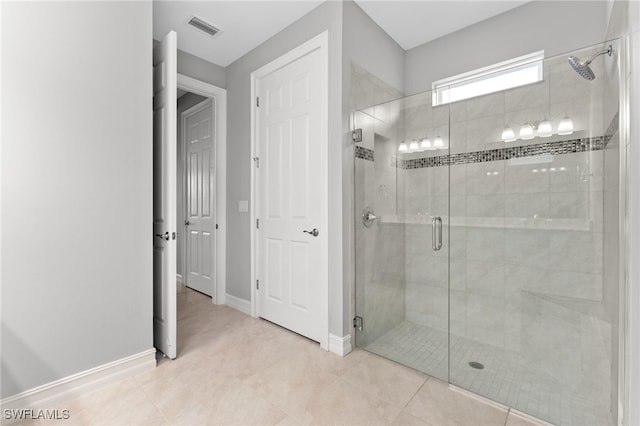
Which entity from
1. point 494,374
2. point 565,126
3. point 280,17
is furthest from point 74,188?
point 565,126

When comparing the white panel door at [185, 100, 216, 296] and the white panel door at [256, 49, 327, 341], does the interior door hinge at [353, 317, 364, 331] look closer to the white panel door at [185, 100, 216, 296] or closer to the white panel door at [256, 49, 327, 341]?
the white panel door at [256, 49, 327, 341]

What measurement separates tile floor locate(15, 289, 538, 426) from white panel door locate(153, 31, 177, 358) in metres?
0.27

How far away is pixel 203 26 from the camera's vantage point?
258cm

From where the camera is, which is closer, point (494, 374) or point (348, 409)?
point (348, 409)

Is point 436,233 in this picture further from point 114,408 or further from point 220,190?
point 220,190

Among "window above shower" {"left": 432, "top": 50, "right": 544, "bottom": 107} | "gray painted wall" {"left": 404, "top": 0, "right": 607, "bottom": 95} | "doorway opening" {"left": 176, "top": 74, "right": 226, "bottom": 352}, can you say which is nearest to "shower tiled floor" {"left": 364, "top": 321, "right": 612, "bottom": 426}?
"window above shower" {"left": 432, "top": 50, "right": 544, "bottom": 107}

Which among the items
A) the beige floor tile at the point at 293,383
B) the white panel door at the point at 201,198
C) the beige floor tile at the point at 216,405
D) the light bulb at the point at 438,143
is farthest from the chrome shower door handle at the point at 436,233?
the white panel door at the point at 201,198

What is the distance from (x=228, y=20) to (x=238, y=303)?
2.70 meters

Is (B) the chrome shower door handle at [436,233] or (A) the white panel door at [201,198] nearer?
(B) the chrome shower door handle at [436,233]

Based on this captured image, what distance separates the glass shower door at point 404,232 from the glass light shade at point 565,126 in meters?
0.60

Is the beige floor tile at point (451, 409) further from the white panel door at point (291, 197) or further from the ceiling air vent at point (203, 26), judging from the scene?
the ceiling air vent at point (203, 26)

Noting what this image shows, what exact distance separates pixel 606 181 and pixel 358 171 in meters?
1.43

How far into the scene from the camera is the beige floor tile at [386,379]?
1717 millimetres

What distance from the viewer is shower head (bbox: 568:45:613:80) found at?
1.50 metres
